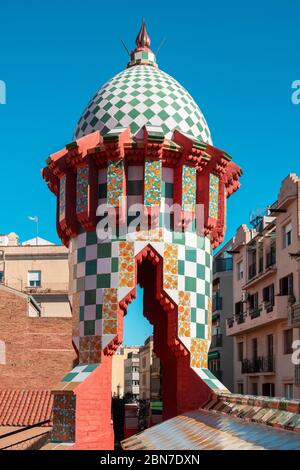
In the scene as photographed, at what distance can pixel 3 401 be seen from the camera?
23.2 metres

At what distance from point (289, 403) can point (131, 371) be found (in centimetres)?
8189

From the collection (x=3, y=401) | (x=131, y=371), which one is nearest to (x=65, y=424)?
(x=3, y=401)

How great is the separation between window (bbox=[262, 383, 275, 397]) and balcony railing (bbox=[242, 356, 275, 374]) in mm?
781

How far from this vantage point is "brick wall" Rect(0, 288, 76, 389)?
2783 cm

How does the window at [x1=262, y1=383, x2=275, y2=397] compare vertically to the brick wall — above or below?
below

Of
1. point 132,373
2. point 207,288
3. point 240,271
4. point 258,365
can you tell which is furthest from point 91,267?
point 132,373

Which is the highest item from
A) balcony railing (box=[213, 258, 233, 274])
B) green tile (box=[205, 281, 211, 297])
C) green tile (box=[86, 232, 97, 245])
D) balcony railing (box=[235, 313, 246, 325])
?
balcony railing (box=[213, 258, 233, 274])

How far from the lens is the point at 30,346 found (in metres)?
28.5

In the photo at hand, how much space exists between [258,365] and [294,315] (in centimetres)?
649

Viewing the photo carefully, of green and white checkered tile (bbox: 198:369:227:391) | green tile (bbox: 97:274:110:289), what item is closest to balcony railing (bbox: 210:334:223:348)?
green and white checkered tile (bbox: 198:369:227:391)

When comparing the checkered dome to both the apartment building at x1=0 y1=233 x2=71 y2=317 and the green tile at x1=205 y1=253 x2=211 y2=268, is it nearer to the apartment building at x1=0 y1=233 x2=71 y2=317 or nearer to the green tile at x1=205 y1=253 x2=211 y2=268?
the green tile at x1=205 y1=253 x2=211 y2=268

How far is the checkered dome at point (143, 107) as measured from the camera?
11.9 metres

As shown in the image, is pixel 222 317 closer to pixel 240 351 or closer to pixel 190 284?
pixel 240 351

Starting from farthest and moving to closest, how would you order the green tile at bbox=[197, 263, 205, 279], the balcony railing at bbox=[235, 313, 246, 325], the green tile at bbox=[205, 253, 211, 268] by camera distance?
the balcony railing at bbox=[235, 313, 246, 325]
the green tile at bbox=[205, 253, 211, 268]
the green tile at bbox=[197, 263, 205, 279]
